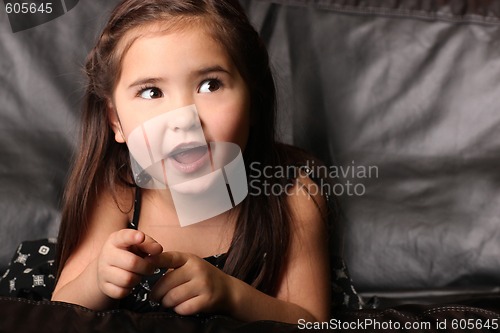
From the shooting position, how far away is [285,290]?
97 cm

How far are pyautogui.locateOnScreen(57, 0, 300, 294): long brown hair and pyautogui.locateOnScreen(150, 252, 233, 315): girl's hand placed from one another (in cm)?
15

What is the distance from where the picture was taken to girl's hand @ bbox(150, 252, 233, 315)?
0.80m

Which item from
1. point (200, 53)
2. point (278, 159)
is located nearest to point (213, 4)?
point (200, 53)

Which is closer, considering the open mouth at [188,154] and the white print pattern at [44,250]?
the open mouth at [188,154]

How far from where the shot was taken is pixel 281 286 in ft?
3.21

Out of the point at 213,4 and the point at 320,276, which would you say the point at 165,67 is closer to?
the point at 213,4

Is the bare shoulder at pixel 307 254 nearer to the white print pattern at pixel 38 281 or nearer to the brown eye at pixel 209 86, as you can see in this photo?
the brown eye at pixel 209 86

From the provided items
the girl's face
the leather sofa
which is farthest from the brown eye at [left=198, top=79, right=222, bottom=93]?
the leather sofa

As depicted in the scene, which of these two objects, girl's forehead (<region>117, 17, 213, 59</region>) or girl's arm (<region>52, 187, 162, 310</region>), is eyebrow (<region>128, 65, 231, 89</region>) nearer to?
girl's forehead (<region>117, 17, 213, 59</region>)

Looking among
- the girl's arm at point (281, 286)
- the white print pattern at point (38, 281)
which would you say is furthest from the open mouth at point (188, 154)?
the white print pattern at point (38, 281)

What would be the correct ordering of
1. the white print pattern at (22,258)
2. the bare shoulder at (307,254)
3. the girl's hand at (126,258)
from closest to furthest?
A: 1. the girl's hand at (126,258)
2. the bare shoulder at (307,254)
3. the white print pattern at (22,258)

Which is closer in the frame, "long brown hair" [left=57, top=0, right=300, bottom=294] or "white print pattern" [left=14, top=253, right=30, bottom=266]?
"long brown hair" [left=57, top=0, right=300, bottom=294]

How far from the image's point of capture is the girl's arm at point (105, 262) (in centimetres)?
76

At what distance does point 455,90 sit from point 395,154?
12 centimetres
